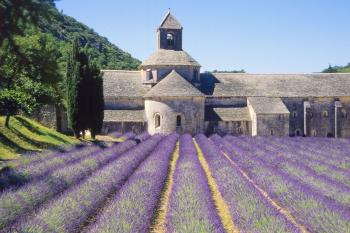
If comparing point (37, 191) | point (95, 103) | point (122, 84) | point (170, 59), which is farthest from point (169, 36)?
point (37, 191)

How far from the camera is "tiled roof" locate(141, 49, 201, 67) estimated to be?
40.1 metres

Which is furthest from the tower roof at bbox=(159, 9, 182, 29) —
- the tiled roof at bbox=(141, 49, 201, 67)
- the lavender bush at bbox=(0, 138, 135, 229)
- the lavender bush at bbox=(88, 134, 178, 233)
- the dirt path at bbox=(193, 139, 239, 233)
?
the lavender bush at bbox=(88, 134, 178, 233)

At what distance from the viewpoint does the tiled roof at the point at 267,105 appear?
1494 inches

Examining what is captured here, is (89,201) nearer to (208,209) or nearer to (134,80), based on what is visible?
(208,209)

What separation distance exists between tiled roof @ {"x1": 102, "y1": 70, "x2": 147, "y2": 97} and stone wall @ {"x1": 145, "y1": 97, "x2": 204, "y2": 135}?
2901 mm

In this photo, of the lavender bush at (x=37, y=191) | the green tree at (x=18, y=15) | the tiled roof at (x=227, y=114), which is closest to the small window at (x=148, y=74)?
the tiled roof at (x=227, y=114)

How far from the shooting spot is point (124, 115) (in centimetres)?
3816

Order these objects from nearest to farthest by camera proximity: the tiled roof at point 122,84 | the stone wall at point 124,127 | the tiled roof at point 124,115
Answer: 1. the stone wall at point 124,127
2. the tiled roof at point 124,115
3. the tiled roof at point 122,84

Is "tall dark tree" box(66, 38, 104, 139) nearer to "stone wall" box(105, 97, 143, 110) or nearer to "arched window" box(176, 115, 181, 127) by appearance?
"arched window" box(176, 115, 181, 127)

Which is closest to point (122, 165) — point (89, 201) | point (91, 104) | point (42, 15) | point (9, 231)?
point (89, 201)

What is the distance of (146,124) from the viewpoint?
125ft

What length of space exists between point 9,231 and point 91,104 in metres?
20.7

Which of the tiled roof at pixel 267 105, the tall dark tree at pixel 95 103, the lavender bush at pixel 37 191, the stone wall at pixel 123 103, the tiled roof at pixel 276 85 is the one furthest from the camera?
the tiled roof at pixel 276 85

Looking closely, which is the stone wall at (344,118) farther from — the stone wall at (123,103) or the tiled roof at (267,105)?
the stone wall at (123,103)
